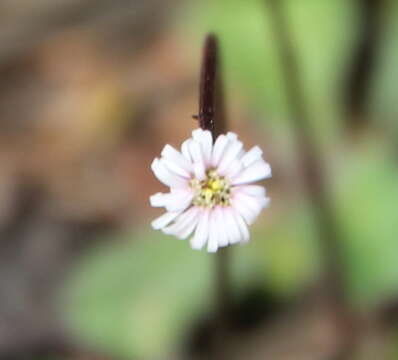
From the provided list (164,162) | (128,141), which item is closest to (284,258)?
(128,141)

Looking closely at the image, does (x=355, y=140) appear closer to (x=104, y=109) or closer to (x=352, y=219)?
(x=352, y=219)

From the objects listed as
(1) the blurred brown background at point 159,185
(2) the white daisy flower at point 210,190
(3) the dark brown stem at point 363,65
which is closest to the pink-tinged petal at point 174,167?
(2) the white daisy flower at point 210,190

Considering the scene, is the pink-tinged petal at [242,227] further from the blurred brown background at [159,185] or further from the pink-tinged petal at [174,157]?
the blurred brown background at [159,185]

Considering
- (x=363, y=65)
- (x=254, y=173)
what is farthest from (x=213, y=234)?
(x=363, y=65)

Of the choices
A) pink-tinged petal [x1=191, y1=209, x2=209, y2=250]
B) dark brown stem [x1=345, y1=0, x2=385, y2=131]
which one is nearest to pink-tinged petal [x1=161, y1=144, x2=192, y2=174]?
pink-tinged petal [x1=191, y1=209, x2=209, y2=250]

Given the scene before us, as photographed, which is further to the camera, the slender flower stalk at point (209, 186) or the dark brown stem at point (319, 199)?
the dark brown stem at point (319, 199)

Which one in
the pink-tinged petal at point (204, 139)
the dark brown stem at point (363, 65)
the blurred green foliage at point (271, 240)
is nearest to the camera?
the pink-tinged petal at point (204, 139)

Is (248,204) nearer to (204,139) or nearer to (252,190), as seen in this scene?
(252,190)
